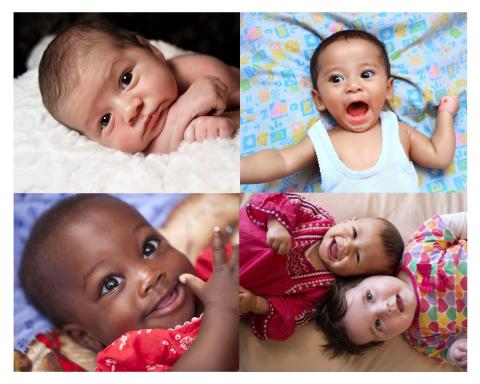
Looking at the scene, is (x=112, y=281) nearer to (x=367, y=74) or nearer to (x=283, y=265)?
(x=283, y=265)

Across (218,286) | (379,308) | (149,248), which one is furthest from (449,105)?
(149,248)

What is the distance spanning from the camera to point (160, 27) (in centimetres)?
169

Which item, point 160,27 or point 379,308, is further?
point 160,27

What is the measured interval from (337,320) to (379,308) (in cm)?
11

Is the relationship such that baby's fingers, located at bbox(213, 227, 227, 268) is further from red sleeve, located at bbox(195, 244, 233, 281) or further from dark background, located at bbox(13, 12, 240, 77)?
dark background, located at bbox(13, 12, 240, 77)

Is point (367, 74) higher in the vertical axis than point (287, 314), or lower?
higher

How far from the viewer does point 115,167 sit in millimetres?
1548

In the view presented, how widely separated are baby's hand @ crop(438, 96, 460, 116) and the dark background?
58 cm

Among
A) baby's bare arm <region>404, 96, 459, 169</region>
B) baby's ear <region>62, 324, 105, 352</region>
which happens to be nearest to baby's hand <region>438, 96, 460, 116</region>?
baby's bare arm <region>404, 96, 459, 169</region>

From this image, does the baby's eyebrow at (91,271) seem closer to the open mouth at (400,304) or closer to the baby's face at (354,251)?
the baby's face at (354,251)

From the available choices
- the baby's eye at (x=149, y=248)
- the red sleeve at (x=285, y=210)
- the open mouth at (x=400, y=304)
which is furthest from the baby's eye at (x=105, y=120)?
the open mouth at (x=400, y=304)

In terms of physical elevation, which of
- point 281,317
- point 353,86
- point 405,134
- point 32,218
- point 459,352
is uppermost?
point 353,86
